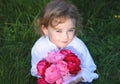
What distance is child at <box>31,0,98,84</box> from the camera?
12.1 ft

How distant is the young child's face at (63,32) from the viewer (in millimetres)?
3680

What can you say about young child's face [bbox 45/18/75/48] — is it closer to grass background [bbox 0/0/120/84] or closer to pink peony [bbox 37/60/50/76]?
pink peony [bbox 37/60/50/76]

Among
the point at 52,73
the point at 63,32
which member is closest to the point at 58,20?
the point at 63,32

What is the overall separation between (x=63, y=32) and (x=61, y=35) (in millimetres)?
35

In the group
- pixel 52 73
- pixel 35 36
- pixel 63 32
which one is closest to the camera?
pixel 52 73

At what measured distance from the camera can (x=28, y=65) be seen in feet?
14.5

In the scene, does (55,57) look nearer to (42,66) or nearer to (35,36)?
(42,66)

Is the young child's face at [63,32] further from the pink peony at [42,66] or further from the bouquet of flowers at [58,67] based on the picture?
the pink peony at [42,66]

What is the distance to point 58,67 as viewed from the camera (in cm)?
348

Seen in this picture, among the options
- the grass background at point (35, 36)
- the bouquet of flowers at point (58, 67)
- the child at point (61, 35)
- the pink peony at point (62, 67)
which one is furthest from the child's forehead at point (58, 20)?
the grass background at point (35, 36)

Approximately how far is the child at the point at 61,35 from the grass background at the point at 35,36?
1.02 feet

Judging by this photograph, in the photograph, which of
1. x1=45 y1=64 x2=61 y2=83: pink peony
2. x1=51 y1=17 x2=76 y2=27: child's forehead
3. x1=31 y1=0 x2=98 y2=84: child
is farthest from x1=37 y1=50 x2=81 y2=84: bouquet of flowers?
→ x1=51 y1=17 x2=76 y2=27: child's forehead

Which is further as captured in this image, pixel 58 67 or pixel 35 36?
pixel 35 36

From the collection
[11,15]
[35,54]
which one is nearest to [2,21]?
[11,15]
